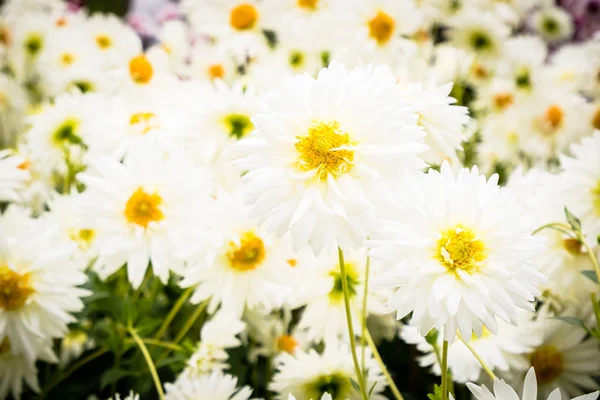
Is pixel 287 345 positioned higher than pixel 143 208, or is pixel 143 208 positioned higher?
pixel 143 208

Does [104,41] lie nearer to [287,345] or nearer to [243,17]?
[243,17]

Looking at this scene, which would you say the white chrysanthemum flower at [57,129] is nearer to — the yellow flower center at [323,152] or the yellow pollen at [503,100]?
the yellow flower center at [323,152]

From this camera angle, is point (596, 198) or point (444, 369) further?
point (596, 198)

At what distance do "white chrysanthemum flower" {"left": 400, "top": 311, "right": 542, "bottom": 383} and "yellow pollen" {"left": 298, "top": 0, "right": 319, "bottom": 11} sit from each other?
578mm

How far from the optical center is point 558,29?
150cm

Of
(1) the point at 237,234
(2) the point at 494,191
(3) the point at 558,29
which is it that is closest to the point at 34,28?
A: (1) the point at 237,234

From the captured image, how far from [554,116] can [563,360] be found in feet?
1.89

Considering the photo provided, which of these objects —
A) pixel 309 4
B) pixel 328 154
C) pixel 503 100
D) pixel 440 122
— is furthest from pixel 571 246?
pixel 503 100

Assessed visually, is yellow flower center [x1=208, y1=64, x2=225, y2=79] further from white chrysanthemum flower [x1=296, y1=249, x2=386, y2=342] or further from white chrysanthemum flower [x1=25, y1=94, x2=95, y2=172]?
white chrysanthemum flower [x1=296, y1=249, x2=386, y2=342]

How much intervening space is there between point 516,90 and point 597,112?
21cm

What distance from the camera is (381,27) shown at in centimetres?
81

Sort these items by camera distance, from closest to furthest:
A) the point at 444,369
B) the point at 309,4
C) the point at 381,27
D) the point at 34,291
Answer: the point at 444,369 → the point at 34,291 → the point at 381,27 → the point at 309,4

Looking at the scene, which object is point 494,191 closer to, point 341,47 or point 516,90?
point 341,47

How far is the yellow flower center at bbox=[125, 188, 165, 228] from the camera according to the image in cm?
58
